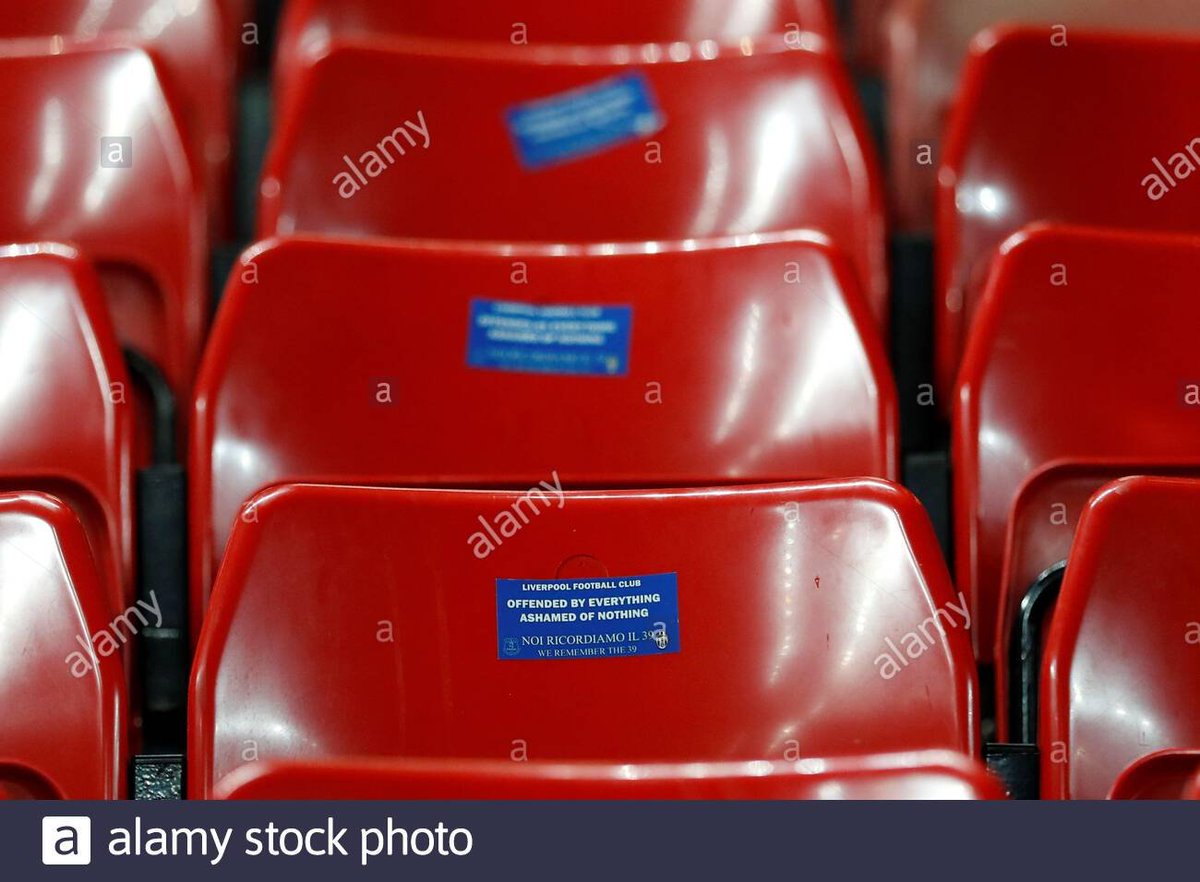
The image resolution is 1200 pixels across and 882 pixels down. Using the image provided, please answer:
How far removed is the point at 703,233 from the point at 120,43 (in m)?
0.37

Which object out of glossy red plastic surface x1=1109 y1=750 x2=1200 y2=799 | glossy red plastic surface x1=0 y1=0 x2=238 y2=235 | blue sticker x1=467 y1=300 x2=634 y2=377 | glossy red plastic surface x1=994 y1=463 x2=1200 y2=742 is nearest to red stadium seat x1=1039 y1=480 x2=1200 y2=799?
glossy red plastic surface x1=1109 y1=750 x2=1200 y2=799

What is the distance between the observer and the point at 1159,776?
2.00 feet

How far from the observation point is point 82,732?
58 centimetres

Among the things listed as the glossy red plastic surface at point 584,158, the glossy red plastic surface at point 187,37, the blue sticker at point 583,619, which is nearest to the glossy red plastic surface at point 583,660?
the blue sticker at point 583,619

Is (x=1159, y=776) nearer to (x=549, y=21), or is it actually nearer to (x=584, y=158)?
(x=584, y=158)

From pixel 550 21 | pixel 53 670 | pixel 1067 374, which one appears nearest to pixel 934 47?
pixel 550 21

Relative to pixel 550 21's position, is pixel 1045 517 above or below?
below

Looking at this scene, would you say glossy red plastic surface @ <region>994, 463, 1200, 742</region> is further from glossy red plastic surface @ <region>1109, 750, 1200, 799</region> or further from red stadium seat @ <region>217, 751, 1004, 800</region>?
red stadium seat @ <region>217, 751, 1004, 800</region>

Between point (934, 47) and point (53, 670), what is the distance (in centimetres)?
76

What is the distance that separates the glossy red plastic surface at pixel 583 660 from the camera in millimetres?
→ 570

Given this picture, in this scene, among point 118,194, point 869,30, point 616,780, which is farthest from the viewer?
point 869,30

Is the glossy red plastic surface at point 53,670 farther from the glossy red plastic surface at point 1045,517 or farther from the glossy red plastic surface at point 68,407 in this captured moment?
the glossy red plastic surface at point 1045,517

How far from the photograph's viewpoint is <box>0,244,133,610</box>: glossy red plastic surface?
72 centimetres

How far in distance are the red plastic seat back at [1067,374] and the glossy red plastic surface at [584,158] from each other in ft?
0.41
